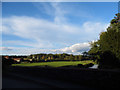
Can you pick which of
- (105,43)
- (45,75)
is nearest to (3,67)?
(45,75)

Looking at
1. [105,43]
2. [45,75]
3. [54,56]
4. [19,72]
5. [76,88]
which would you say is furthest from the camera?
[54,56]

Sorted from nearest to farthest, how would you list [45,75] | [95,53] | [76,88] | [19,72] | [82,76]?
[76,88] → [82,76] → [45,75] → [19,72] → [95,53]

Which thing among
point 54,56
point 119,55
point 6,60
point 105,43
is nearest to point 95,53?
point 105,43

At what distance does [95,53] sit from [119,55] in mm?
5245

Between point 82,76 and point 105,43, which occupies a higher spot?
point 105,43

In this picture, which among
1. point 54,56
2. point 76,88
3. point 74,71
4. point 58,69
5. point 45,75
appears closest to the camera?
point 76,88

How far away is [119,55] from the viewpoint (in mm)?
16438

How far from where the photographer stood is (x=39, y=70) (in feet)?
36.2

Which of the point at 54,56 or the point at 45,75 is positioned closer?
the point at 45,75

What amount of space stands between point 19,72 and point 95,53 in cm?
1424

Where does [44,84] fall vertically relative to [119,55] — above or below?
below

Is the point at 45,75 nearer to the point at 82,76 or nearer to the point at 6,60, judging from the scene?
the point at 82,76

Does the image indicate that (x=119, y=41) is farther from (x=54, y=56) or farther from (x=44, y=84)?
(x=54, y=56)

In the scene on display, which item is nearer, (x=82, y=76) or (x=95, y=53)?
(x=82, y=76)
